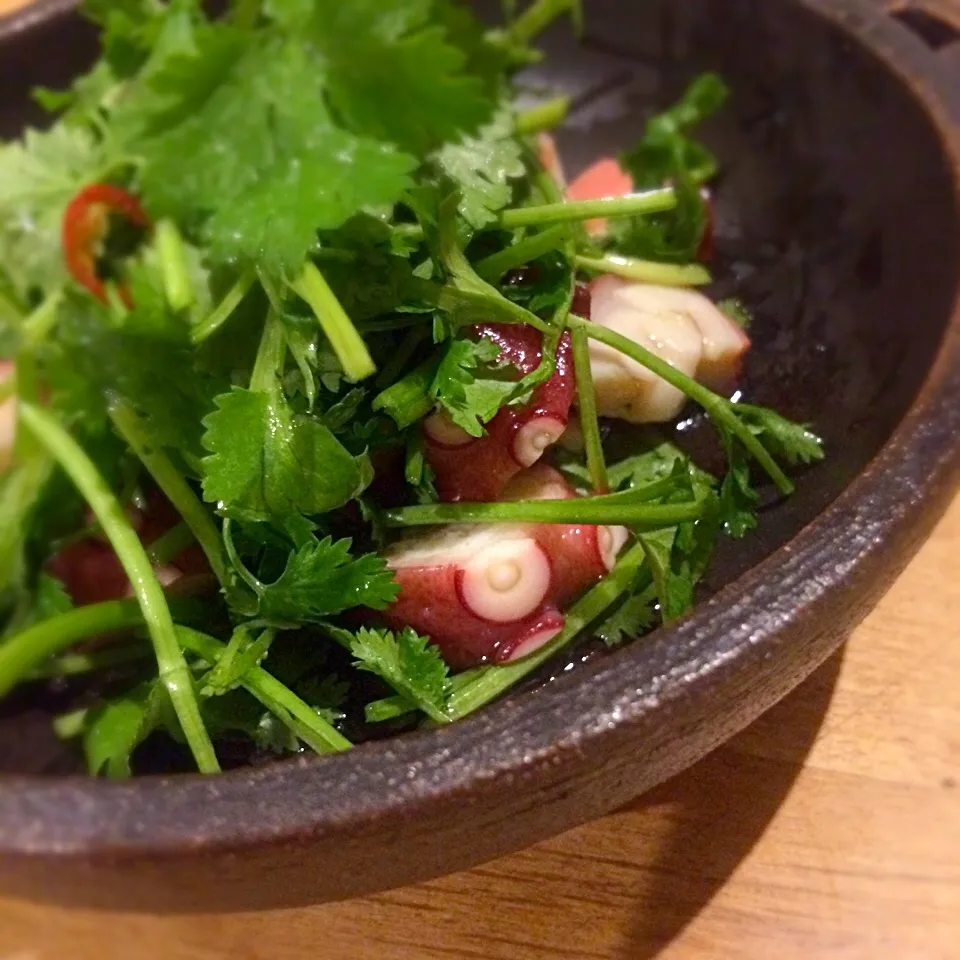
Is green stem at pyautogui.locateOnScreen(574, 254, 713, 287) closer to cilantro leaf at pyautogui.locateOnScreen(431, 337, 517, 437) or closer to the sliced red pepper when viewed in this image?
cilantro leaf at pyautogui.locateOnScreen(431, 337, 517, 437)

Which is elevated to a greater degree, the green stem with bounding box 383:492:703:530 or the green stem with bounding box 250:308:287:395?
the green stem with bounding box 250:308:287:395

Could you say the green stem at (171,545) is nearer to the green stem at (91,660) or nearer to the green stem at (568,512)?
the green stem at (91,660)

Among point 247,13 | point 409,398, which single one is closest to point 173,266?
point 247,13

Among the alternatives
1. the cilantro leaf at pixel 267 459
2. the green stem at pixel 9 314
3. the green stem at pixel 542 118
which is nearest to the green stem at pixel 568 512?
the cilantro leaf at pixel 267 459

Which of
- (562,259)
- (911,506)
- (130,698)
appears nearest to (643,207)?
(562,259)

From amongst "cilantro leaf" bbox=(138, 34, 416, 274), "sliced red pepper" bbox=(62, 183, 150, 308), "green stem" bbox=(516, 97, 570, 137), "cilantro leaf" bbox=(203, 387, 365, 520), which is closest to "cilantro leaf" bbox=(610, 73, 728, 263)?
"green stem" bbox=(516, 97, 570, 137)

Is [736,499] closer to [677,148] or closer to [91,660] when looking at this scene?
[677,148]
